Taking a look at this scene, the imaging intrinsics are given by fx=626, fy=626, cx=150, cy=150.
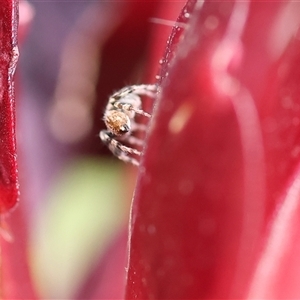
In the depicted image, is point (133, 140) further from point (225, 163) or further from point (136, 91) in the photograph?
point (225, 163)

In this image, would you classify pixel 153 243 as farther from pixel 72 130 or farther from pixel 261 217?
pixel 72 130

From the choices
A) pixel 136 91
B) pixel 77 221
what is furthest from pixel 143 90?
pixel 77 221

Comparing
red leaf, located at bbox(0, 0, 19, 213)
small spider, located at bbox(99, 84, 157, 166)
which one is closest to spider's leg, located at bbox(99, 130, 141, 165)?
small spider, located at bbox(99, 84, 157, 166)

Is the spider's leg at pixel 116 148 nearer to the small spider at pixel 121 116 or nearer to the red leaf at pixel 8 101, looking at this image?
the small spider at pixel 121 116

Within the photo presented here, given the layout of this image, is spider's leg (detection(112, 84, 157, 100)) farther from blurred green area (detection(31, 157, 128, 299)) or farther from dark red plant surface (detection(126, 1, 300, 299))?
dark red plant surface (detection(126, 1, 300, 299))

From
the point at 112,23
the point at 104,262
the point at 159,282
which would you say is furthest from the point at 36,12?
the point at 159,282

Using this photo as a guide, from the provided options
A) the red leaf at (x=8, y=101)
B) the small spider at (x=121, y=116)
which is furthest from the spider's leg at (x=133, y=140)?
the red leaf at (x=8, y=101)

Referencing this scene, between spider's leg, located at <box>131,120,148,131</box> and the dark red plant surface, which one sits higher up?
the dark red plant surface
